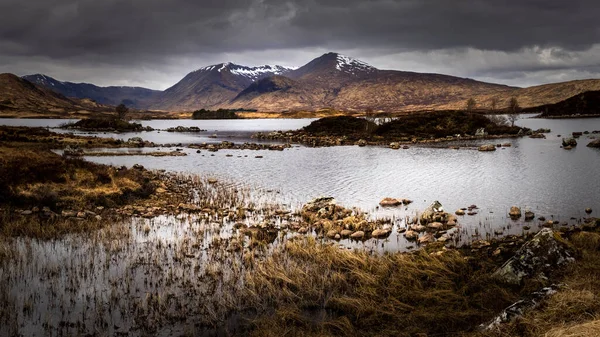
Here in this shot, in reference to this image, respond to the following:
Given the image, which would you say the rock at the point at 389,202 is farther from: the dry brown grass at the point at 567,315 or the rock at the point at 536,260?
the dry brown grass at the point at 567,315

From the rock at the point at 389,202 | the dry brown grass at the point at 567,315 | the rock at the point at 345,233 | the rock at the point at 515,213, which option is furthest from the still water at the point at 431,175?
the dry brown grass at the point at 567,315

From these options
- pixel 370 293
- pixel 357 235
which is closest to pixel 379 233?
pixel 357 235

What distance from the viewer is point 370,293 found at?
14617 mm

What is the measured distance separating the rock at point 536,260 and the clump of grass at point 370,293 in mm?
687

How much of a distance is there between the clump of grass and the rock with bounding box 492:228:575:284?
0.69m

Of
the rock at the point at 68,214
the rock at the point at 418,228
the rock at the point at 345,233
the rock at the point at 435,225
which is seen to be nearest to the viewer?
the rock at the point at 345,233

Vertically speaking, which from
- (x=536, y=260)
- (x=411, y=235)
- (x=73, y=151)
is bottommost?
(x=411, y=235)

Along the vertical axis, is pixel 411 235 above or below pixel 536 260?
below

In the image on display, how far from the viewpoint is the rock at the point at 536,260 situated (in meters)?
14.4

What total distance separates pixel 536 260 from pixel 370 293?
650 centimetres

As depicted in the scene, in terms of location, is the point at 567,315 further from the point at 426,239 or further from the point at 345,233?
the point at 345,233

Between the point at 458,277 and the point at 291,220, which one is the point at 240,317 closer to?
the point at 458,277

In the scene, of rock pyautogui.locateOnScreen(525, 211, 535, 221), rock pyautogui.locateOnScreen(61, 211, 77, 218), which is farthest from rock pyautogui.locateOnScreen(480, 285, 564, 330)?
rock pyautogui.locateOnScreen(61, 211, 77, 218)

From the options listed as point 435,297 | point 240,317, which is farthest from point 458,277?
point 240,317
